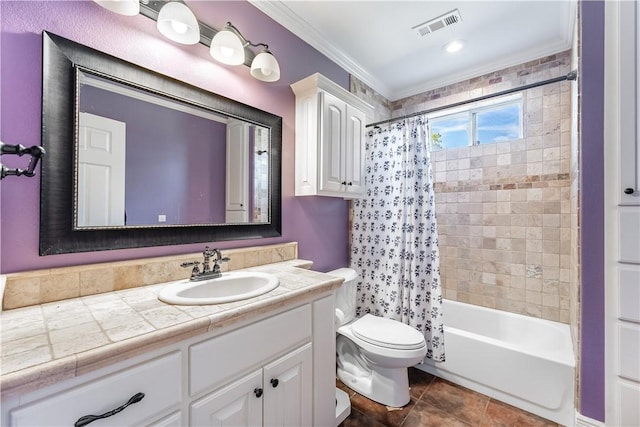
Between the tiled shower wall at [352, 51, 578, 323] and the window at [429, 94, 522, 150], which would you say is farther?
the window at [429, 94, 522, 150]

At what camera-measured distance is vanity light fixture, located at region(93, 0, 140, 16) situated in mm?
1030

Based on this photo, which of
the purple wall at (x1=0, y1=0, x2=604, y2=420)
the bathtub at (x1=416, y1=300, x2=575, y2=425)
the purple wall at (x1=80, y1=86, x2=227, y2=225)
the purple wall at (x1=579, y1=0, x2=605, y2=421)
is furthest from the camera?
the bathtub at (x1=416, y1=300, x2=575, y2=425)

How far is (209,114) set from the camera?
4.71 feet

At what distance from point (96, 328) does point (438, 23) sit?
2.48 meters

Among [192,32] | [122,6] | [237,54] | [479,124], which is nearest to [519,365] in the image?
[479,124]

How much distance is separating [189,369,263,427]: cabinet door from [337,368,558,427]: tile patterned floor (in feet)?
2.78

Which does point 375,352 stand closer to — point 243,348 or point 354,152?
point 243,348

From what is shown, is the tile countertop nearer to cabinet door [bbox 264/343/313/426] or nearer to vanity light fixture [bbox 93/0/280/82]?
cabinet door [bbox 264/343/313/426]

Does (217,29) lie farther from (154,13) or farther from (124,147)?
(124,147)

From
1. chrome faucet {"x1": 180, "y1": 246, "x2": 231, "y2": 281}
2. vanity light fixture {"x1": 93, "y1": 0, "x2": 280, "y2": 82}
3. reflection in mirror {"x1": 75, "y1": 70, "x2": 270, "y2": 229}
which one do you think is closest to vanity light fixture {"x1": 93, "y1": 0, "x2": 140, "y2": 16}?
vanity light fixture {"x1": 93, "y1": 0, "x2": 280, "y2": 82}

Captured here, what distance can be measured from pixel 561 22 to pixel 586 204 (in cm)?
144

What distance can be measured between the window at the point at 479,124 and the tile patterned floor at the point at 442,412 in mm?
2033

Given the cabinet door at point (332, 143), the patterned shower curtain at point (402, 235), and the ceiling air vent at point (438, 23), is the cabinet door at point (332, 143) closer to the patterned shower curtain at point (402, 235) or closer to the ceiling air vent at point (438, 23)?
the patterned shower curtain at point (402, 235)

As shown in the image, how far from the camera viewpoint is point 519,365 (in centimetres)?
162
